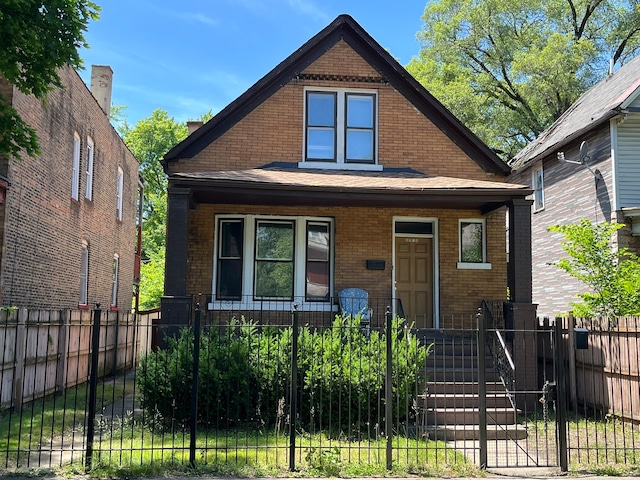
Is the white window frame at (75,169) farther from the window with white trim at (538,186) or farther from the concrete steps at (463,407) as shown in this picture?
the window with white trim at (538,186)

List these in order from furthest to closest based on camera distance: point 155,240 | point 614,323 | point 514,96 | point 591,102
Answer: point 155,240 → point 514,96 → point 591,102 → point 614,323

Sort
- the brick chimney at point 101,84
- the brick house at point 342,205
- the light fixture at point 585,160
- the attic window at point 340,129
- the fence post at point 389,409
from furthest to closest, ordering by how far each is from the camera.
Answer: the brick chimney at point 101,84 → the light fixture at point 585,160 → the attic window at point 340,129 → the brick house at point 342,205 → the fence post at point 389,409

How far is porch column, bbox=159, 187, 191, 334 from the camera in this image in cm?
1086

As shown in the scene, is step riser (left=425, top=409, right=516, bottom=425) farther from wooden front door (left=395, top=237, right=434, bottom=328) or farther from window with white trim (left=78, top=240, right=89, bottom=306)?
window with white trim (left=78, top=240, right=89, bottom=306)

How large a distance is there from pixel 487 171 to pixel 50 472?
11.0 m

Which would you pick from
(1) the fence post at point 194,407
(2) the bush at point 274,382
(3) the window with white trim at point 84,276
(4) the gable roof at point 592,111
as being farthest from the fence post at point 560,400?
(3) the window with white trim at point 84,276

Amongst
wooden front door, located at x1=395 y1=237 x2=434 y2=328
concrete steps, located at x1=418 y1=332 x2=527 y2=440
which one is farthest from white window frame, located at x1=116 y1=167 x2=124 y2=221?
concrete steps, located at x1=418 y1=332 x2=527 y2=440

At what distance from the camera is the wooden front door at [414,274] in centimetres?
1413

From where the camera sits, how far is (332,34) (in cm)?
1448

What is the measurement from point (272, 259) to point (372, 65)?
17.1 ft

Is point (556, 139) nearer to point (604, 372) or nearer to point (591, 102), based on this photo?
point (591, 102)

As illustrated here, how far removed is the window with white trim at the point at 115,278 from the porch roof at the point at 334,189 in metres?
10.8

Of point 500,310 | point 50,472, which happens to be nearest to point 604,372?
point 500,310

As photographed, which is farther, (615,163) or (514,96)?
(514,96)
